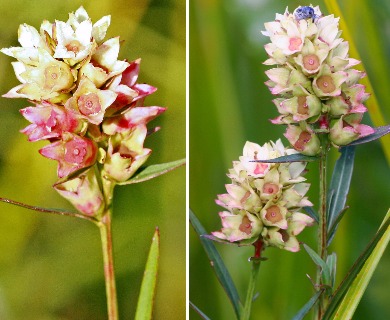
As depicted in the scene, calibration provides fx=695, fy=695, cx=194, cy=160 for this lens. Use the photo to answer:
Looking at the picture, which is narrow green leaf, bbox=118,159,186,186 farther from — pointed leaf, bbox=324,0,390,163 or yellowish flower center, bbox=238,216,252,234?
pointed leaf, bbox=324,0,390,163

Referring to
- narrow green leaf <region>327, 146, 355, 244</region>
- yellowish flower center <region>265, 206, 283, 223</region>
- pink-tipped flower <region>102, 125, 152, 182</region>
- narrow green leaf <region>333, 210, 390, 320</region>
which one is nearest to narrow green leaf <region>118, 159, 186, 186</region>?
pink-tipped flower <region>102, 125, 152, 182</region>

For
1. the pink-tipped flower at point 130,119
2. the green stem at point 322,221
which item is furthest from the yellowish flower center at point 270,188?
the pink-tipped flower at point 130,119

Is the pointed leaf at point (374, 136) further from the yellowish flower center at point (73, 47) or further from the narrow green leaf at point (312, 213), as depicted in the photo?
the yellowish flower center at point (73, 47)

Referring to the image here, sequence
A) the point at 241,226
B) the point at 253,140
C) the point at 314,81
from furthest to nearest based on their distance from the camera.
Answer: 1. the point at 253,140
2. the point at 241,226
3. the point at 314,81

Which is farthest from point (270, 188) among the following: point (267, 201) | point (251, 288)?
point (251, 288)

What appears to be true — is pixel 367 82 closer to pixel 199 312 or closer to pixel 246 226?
pixel 246 226

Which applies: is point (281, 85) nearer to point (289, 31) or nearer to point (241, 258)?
point (289, 31)

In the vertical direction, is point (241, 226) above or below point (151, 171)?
below
